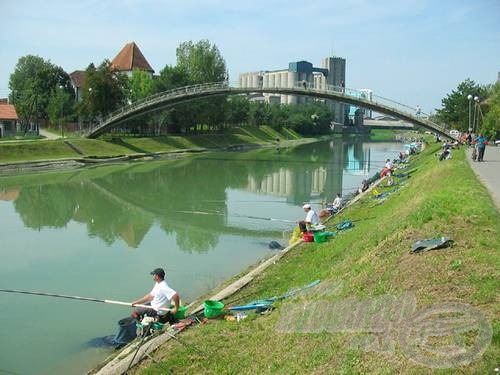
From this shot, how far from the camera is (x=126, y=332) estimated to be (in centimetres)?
862

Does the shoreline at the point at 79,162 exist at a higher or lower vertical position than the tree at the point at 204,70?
lower

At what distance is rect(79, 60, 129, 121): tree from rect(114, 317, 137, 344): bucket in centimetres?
4515

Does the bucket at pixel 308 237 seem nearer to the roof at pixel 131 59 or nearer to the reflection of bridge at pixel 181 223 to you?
the reflection of bridge at pixel 181 223

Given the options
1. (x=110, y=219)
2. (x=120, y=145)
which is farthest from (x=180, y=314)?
(x=120, y=145)

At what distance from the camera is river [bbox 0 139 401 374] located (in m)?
9.48

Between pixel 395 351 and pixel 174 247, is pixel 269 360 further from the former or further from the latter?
pixel 174 247

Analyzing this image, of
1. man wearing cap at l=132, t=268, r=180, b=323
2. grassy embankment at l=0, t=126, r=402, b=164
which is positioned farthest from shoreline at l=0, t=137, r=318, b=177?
man wearing cap at l=132, t=268, r=180, b=323

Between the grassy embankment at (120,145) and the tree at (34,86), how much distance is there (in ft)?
46.8

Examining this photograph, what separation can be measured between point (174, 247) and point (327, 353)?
34.8ft

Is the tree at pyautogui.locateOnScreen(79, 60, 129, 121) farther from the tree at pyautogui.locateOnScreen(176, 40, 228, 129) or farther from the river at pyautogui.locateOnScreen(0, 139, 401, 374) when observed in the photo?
the river at pyautogui.locateOnScreen(0, 139, 401, 374)

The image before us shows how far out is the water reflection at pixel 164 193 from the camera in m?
19.0

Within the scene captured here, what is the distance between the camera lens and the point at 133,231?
18703 mm

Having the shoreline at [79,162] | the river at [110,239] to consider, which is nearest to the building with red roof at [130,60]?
the shoreline at [79,162]

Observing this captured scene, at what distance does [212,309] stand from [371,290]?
2.57 metres
